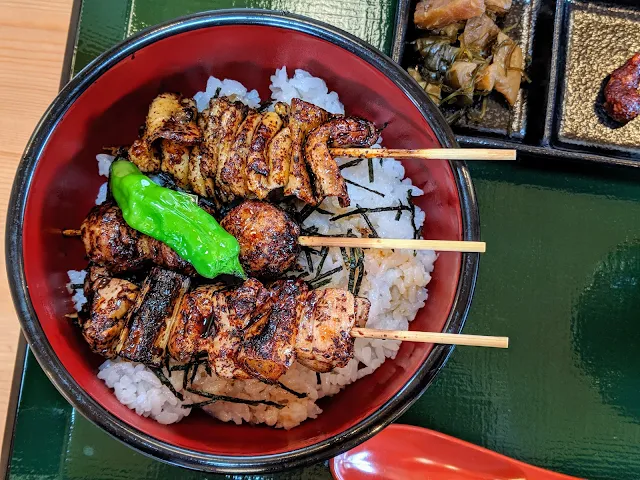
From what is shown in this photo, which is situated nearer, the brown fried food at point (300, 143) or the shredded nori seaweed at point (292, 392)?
the brown fried food at point (300, 143)

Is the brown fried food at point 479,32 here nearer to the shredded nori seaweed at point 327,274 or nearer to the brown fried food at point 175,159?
the shredded nori seaweed at point 327,274

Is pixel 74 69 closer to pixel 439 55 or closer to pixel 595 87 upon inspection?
pixel 439 55

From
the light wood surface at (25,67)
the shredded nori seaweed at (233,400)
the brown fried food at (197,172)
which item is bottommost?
the shredded nori seaweed at (233,400)

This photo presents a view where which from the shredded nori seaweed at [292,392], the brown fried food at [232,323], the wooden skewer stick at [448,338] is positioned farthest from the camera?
the shredded nori seaweed at [292,392]

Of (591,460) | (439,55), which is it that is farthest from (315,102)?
(591,460)

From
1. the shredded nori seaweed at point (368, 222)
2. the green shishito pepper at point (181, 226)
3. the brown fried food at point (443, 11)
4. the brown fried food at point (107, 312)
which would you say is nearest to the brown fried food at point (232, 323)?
the green shishito pepper at point (181, 226)

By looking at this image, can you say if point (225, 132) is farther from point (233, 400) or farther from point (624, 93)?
point (624, 93)

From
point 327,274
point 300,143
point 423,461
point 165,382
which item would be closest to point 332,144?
point 300,143

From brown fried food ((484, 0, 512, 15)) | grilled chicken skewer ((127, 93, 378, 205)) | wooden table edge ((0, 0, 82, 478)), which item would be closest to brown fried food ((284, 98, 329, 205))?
grilled chicken skewer ((127, 93, 378, 205))
